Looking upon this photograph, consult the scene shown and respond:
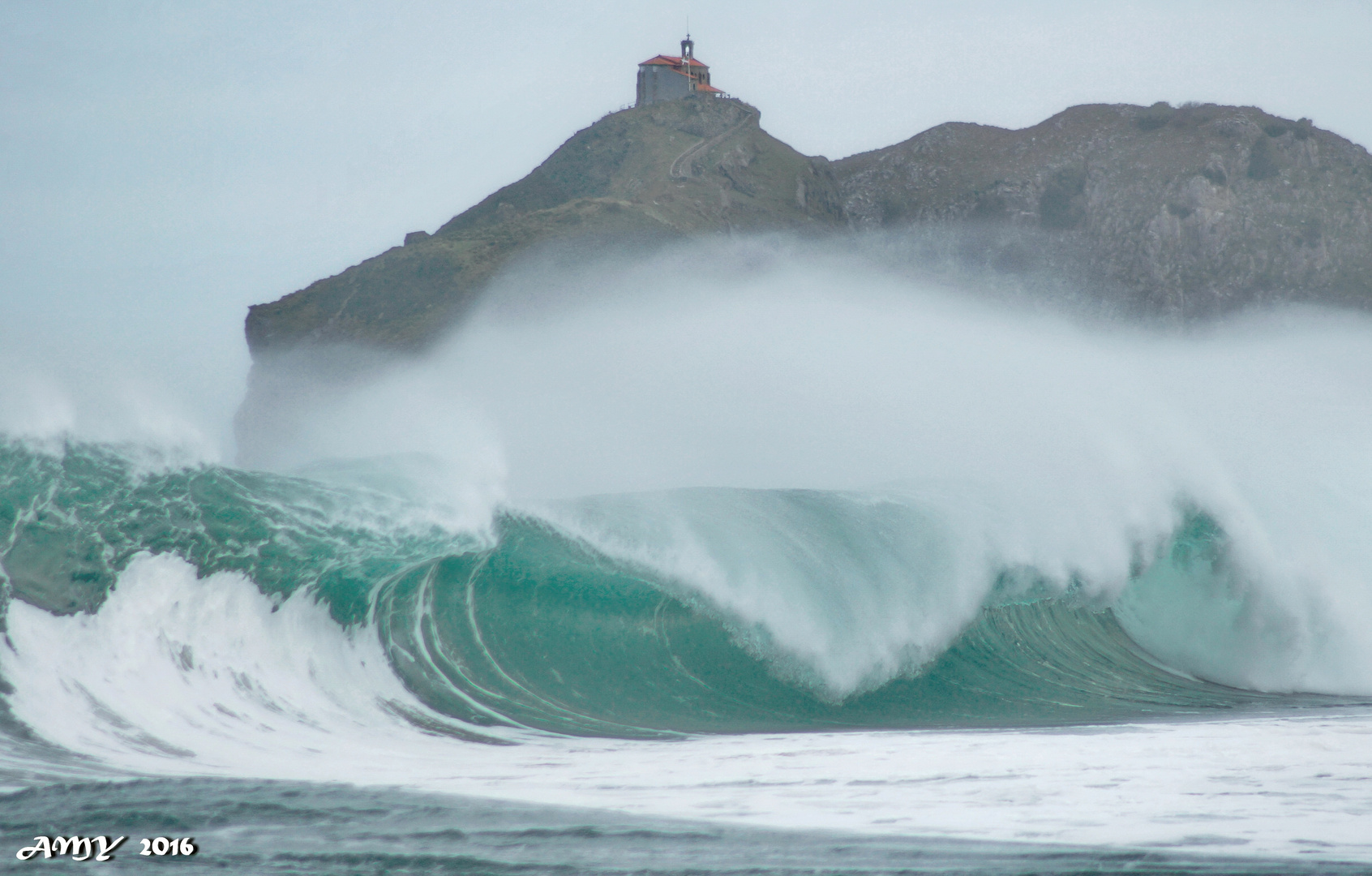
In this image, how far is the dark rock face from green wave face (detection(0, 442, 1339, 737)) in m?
61.5

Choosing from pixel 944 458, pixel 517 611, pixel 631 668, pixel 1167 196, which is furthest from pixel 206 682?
pixel 1167 196

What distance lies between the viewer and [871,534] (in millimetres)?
10008

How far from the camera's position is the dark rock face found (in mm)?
62938

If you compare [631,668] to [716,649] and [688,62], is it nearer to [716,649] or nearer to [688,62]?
[716,649]

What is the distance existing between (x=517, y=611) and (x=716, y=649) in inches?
63.4

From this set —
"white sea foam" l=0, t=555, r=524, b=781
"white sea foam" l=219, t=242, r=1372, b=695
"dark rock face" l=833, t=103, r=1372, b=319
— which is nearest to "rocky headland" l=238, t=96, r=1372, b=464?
"dark rock face" l=833, t=103, r=1372, b=319

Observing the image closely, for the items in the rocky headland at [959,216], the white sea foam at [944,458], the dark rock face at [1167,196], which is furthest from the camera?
the dark rock face at [1167,196]

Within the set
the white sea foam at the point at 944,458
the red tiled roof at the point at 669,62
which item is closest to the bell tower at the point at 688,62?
the red tiled roof at the point at 669,62

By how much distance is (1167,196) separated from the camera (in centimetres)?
6731

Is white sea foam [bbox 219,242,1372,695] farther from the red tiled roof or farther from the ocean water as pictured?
the red tiled roof

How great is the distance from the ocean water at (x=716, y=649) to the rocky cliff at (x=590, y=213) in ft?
132

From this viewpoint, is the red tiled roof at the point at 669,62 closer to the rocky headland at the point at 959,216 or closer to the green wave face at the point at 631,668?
the rocky headland at the point at 959,216

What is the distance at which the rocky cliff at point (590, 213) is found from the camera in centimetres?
5278

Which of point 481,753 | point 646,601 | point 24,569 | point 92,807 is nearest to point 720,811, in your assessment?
point 481,753
